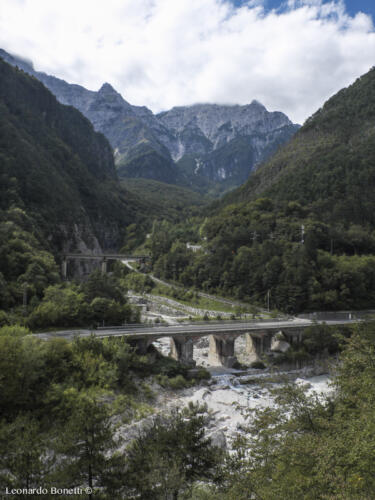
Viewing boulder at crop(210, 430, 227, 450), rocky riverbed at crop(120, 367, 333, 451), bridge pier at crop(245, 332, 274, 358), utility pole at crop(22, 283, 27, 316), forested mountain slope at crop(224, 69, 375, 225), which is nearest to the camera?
boulder at crop(210, 430, 227, 450)

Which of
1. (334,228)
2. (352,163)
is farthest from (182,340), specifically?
(352,163)

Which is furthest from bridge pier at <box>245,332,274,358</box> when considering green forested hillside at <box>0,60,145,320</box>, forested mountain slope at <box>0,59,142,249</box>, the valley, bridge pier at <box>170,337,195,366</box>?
forested mountain slope at <box>0,59,142,249</box>

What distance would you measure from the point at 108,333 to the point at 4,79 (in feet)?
372

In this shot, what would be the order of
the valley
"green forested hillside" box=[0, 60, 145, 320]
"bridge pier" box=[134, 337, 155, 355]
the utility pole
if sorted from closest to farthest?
1. the valley
2. the utility pole
3. "bridge pier" box=[134, 337, 155, 355]
4. "green forested hillside" box=[0, 60, 145, 320]

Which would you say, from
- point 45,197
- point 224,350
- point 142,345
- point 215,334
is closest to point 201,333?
point 215,334

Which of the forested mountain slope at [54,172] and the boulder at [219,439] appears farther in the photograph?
the forested mountain slope at [54,172]

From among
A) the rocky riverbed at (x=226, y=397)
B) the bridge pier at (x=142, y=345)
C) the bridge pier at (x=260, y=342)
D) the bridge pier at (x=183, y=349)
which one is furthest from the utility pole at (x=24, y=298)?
the bridge pier at (x=260, y=342)

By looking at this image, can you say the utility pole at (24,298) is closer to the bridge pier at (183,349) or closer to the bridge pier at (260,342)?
the bridge pier at (183,349)

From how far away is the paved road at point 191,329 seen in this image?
34438mm

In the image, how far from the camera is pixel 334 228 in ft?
224

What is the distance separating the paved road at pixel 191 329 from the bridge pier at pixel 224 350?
0.85 metres

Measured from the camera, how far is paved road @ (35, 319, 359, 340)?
1356 inches

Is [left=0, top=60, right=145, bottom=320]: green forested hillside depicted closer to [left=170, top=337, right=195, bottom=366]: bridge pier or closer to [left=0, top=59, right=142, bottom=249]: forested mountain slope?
[left=0, top=59, right=142, bottom=249]: forested mountain slope

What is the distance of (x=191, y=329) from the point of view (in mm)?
40375
